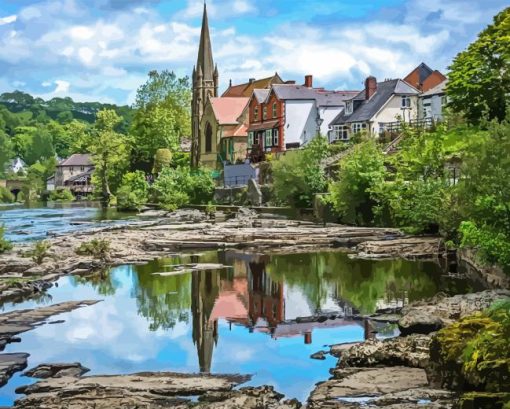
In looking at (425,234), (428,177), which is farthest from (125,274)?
(428,177)

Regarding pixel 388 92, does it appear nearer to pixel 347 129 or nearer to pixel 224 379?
pixel 347 129

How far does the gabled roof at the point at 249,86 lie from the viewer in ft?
387

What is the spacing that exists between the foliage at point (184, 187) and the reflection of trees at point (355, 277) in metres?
51.1

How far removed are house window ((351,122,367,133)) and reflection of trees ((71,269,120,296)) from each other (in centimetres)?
5307

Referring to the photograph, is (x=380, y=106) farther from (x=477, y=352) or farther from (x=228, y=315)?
(x=477, y=352)

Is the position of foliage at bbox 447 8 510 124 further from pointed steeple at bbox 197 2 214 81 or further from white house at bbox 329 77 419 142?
pointed steeple at bbox 197 2 214 81

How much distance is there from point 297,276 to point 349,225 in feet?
83.0

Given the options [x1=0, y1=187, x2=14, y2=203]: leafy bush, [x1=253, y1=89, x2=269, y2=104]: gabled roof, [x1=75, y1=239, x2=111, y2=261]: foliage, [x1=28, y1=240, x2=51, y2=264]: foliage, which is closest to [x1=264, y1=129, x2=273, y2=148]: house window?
[x1=253, y1=89, x2=269, y2=104]: gabled roof

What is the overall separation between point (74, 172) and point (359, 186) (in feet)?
387

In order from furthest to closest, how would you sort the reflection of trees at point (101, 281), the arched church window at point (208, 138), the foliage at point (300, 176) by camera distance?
the arched church window at point (208, 138), the foliage at point (300, 176), the reflection of trees at point (101, 281)

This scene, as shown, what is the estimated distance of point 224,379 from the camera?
18.1m

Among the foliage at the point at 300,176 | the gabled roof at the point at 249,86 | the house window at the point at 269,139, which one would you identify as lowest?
the foliage at the point at 300,176

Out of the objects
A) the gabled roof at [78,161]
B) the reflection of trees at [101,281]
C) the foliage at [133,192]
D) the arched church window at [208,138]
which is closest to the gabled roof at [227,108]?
the arched church window at [208,138]

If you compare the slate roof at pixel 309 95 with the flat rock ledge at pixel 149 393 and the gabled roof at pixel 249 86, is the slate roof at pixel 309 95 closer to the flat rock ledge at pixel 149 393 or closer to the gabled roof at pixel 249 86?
the gabled roof at pixel 249 86
